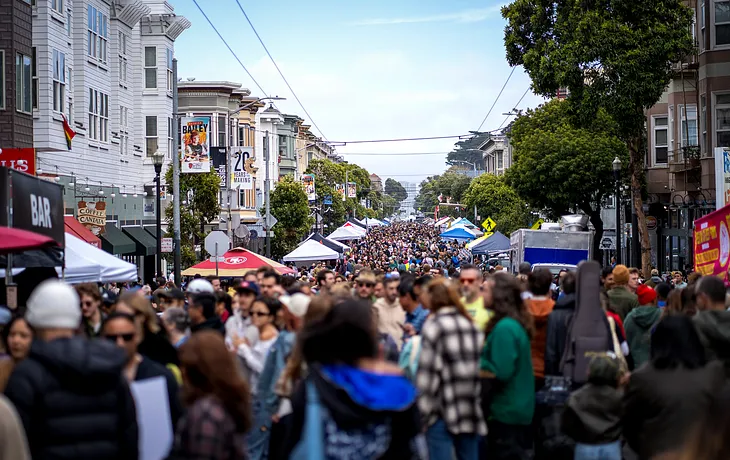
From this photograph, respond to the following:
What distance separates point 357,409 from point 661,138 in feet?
119

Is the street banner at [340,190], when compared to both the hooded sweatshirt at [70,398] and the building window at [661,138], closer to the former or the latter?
the building window at [661,138]

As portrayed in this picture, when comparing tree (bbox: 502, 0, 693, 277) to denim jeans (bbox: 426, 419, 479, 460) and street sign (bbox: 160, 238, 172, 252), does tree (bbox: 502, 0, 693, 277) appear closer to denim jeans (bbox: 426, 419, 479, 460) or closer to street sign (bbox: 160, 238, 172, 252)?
street sign (bbox: 160, 238, 172, 252)

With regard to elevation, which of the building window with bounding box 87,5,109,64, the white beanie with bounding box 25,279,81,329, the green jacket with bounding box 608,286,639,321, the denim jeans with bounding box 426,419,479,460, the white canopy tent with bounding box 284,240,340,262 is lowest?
the denim jeans with bounding box 426,419,479,460

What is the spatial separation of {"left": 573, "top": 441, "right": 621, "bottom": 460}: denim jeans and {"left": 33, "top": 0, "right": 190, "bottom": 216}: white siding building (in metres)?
24.8

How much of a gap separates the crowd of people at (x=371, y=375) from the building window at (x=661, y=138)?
96.6 feet

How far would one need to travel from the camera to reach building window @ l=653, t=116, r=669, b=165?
3941 cm

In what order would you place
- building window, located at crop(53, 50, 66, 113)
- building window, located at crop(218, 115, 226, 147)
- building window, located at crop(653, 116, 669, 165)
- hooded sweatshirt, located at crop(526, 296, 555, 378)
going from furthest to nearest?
1. building window, located at crop(218, 115, 226, 147)
2. building window, located at crop(653, 116, 669, 165)
3. building window, located at crop(53, 50, 66, 113)
4. hooded sweatshirt, located at crop(526, 296, 555, 378)

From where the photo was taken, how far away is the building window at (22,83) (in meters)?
25.8

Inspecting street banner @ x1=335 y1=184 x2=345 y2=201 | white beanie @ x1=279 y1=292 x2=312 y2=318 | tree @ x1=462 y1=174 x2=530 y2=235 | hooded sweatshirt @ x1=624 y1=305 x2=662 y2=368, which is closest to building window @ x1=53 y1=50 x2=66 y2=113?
hooded sweatshirt @ x1=624 y1=305 x2=662 y2=368

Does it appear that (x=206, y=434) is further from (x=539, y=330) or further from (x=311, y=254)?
(x=311, y=254)

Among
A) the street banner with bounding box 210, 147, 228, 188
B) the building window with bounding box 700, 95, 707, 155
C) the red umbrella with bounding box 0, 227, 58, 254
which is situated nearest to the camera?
the red umbrella with bounding box 0, 227, 58, 254

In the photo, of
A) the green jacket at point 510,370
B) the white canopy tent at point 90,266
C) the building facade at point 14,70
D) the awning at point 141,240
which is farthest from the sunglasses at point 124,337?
the awning at point 141,240

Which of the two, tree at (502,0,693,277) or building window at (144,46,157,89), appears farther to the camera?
building window at (144,46,157,89)

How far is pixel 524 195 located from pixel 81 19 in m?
20.3
